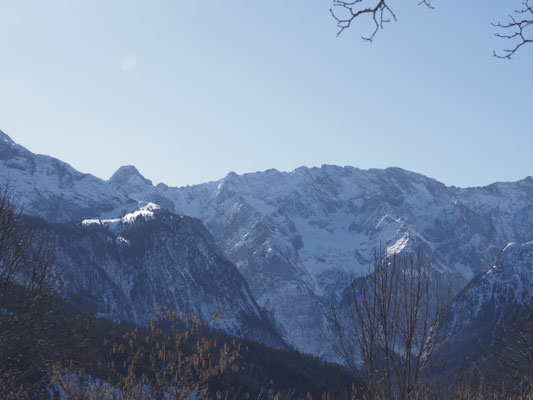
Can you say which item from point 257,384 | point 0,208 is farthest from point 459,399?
point 257,384

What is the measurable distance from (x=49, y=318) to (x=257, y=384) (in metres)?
136

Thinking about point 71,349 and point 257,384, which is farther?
point 257,384

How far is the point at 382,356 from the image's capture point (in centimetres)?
1111

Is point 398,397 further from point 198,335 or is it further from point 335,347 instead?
point 198,335

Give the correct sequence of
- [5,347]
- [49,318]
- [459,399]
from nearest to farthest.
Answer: [459,399], [5,347], [49,318]

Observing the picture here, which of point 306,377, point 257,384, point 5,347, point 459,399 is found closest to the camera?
point 459,399

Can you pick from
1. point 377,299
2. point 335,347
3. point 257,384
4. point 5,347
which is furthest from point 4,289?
point 257,384

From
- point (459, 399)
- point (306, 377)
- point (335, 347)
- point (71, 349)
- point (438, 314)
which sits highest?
point (438, 314)

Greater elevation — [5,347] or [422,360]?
[422,360]

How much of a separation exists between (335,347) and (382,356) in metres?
1.40

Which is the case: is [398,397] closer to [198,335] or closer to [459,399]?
[459,399]

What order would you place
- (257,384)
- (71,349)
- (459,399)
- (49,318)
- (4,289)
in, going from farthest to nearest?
1. (257,384)
2. (49,318)
3. (71,349)
4. (4,289)
5. (459,399)

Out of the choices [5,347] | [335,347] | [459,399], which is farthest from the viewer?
[5,347]

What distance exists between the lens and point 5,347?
20297 mm
